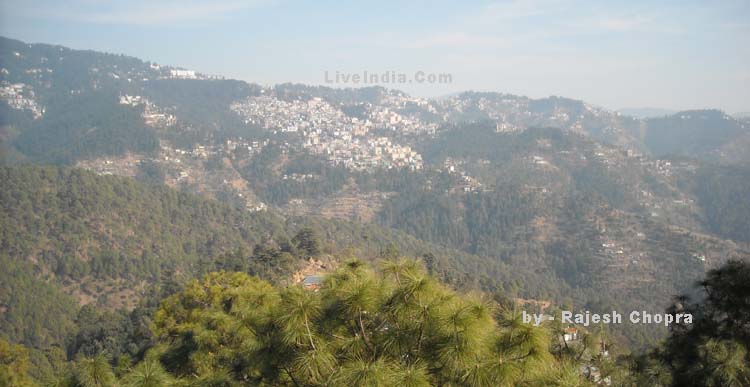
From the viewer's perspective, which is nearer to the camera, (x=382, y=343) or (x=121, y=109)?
(x=382, y=343)

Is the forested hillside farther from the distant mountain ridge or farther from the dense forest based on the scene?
the distant mountain ridge

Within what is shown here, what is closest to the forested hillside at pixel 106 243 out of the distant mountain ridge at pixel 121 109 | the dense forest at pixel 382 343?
the dense forest at pixel 382 343

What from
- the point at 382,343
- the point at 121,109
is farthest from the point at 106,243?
the point at 121,109

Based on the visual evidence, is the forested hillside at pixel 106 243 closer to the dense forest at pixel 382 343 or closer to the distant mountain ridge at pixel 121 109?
the dense forest at pixel 382 343

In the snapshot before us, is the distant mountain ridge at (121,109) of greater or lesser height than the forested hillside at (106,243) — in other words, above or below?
above

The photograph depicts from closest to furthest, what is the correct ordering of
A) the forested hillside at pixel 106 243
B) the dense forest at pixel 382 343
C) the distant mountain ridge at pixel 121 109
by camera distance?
the dense forest at pixel 382 343
the forested hillside at pixel 106 243
the distant mountain ridge at pixel 121 109

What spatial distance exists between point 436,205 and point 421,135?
56113 mm

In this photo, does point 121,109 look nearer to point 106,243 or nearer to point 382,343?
point 106,243

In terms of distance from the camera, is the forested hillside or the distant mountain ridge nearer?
the forested hillside

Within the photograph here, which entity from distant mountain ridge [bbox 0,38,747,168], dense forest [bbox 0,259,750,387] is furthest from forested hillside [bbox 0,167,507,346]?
distant mountain ridge [bbox 0,38,747,168]

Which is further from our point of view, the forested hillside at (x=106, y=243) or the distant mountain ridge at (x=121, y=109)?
the distant mountain ridge at (x=121, y=109)

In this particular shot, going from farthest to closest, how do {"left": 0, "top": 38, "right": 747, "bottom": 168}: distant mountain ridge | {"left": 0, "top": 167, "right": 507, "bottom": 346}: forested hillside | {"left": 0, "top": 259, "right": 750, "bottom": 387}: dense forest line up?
1. {"left": 0, "top": 38, "right": 747, "bottom": 168}: distant mountain ridge
2. {"left": 0, "top": 167, "right": 507, "bottom": 346}: forested hillside
3. {"left": 0, "top": 259, "right": 750, "bottom": 387}: dense forest

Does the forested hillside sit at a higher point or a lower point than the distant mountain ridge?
lower

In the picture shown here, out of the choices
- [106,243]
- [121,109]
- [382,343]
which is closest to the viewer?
[382,343]
